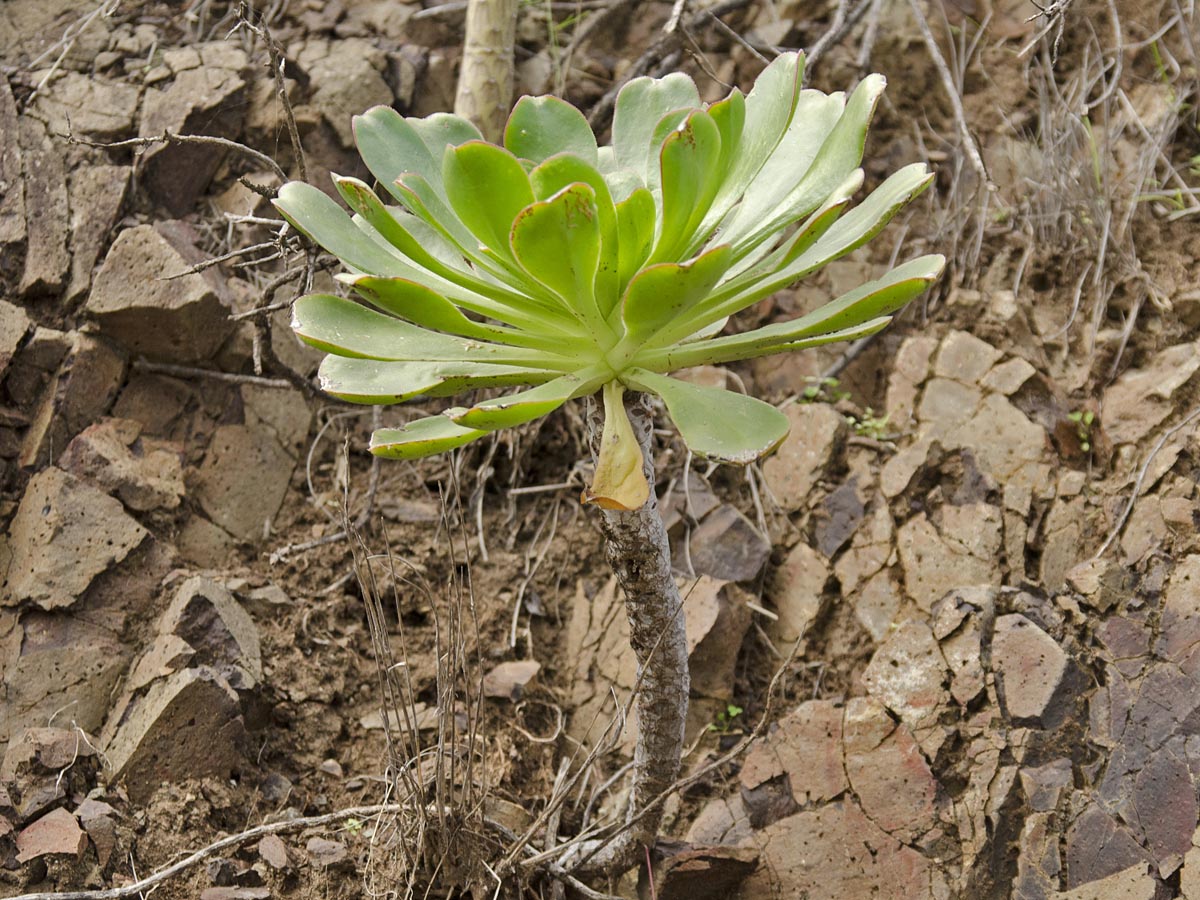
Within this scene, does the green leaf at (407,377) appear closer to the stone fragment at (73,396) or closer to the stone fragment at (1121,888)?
the stone fragment at (73,396)

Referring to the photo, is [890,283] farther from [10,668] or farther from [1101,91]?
[1101,91]

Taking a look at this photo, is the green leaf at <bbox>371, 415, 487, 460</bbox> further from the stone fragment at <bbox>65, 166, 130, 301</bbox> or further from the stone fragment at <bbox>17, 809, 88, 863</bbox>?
the stone fragment at <bbox>65, 166, 130, 301</bbox>

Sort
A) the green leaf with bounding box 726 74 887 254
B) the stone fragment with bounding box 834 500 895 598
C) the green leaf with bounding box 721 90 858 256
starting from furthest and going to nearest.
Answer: the stone fragment with bounding box 834 500 895 598 → the green leaf with bounding box 721 90 858 256 → the green leaf with bounding box 726 74 887 254

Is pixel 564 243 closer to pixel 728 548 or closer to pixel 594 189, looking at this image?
pixel 594 189

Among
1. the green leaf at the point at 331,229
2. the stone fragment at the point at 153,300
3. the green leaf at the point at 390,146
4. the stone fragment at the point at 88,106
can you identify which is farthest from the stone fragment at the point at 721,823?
the stone fragment at the point at 88,106

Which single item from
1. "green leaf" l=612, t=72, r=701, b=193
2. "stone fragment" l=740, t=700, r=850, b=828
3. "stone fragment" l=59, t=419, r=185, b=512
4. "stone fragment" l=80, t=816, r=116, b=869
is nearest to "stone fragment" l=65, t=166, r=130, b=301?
"stone fragment" l=59, t=419, r=185, b=512

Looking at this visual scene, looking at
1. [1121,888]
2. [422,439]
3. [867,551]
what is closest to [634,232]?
[422,439]
